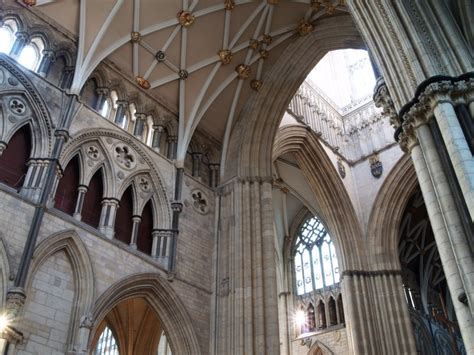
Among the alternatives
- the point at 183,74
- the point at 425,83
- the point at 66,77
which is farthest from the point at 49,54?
the point at 425,83

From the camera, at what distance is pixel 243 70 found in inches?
597

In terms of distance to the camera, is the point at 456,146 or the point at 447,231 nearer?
the point at 447,231

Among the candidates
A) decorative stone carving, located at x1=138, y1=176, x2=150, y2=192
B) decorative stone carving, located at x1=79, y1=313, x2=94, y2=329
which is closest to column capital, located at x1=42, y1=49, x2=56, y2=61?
decorative stone carving, located at x1=138, y1=176, x2=150, y2=192

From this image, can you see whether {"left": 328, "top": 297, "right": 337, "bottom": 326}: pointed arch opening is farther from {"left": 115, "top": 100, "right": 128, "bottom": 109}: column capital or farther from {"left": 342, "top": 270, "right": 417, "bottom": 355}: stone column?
{"left": 115, "top": 100, "right": 128, "bottom": 109}: column capital

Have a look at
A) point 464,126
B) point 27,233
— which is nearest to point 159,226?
point 27,233

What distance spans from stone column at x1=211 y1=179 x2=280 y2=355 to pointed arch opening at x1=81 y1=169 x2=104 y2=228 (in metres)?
3.53

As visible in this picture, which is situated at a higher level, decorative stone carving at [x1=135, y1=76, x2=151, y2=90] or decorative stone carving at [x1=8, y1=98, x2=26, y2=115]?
decorative stone carving at [x1=135, y1=76, x2=151, y2=90]

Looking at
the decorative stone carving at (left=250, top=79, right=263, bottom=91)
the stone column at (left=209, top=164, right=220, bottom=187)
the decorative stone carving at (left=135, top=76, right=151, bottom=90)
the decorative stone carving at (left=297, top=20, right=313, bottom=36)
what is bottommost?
the stone column at (left=209, top=164, right=220, bottom=187)

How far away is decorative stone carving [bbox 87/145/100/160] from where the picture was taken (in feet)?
37.1

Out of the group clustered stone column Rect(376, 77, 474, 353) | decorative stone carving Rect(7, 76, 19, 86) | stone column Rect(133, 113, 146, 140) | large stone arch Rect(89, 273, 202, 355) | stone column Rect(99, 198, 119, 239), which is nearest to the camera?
clustered stone column Rect(376, 77, 474, 353)

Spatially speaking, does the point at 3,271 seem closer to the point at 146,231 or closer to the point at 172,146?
the point at 146,231

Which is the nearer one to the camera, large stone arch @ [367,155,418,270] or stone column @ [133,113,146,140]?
stone column @ [133,113,146,140]

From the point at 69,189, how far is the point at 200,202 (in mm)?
→ 4021

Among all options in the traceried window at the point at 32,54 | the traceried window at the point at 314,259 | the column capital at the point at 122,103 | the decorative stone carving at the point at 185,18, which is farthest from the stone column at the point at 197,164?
the traceried window at the point at 314,259
